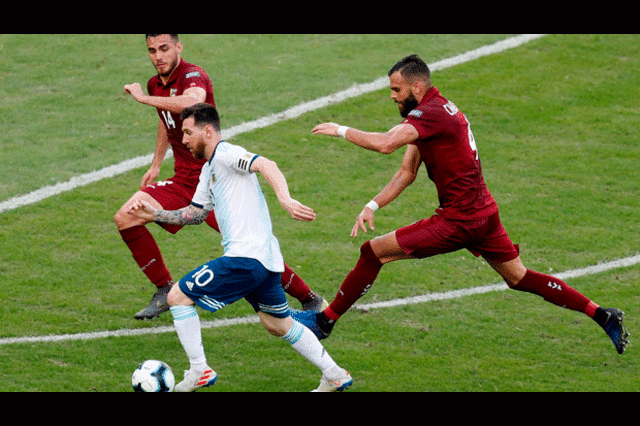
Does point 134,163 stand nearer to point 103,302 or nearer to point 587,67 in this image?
point 103,302

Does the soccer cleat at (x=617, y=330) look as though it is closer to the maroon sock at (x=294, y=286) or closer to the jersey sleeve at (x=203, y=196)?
the maroon sock at (x=294, y=286)

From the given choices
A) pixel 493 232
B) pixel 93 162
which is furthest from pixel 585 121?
pixel 93 162

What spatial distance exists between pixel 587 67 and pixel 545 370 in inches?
315

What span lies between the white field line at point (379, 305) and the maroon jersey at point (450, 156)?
58.1 inches

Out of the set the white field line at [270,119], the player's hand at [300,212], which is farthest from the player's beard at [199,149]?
the white field line at [270,119]

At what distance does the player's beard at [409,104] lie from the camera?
21.5 feet

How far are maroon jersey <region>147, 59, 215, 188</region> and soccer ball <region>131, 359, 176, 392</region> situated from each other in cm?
214

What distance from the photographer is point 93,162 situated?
10766 millimetres

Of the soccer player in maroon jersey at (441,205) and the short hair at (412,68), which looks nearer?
the soccer player in maroon jersey at (441,205)

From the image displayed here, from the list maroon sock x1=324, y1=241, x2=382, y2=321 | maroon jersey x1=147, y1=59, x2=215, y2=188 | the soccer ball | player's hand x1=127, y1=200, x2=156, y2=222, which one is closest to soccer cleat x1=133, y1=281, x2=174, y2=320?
maroon jersey x1=147, y1=59, x2=215, y2=188

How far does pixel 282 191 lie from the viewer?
559 cm

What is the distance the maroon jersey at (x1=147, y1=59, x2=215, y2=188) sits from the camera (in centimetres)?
763

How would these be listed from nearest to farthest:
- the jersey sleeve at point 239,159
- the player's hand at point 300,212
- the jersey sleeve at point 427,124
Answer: the player's hand at point 300,212
the jersey sleeve at point 239,159
the jersey sleeve at point 427,124

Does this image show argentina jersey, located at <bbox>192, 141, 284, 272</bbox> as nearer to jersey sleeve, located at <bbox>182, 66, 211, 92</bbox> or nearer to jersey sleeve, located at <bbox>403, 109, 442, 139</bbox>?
jersey sleeve, located at <bbox>403, 109, 442, 139</bbox>
